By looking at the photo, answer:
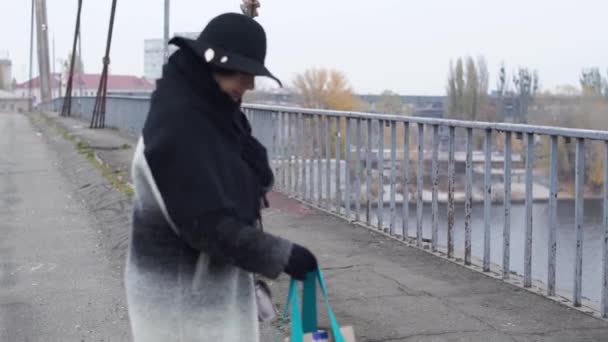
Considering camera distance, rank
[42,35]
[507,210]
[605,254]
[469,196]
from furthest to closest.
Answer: [42,35] < [469,196] < [507,210] < [605,254]

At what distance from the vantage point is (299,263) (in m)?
2.80

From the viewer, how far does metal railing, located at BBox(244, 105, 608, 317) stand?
6.12 m

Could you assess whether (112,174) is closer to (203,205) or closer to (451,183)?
(451,183)

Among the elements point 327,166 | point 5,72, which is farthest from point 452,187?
point 5,72

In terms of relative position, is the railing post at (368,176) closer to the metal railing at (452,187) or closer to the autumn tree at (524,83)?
the metal railing at (452,187)

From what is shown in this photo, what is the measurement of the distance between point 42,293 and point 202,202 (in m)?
5.12

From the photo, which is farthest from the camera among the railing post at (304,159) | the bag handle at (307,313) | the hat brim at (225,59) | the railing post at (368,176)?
the railing post at (304,159)

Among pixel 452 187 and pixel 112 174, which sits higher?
pixel 452 187

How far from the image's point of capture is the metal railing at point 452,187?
6121 millimetres

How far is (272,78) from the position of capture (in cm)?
300

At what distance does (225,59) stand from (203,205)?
425 millimetres

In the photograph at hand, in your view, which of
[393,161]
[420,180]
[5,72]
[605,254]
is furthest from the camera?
[5,72]

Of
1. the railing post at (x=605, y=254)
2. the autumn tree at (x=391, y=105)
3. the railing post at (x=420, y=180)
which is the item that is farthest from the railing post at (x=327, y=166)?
the railing post at (x=605, y=254)

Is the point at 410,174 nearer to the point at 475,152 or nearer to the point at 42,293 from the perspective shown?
the point at 475,152
